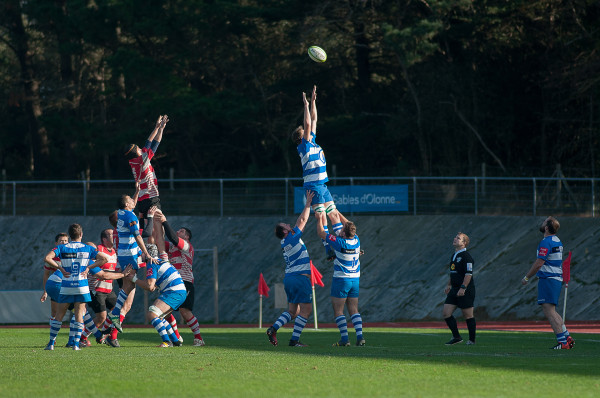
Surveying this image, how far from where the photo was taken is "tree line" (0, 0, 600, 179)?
35688 mm

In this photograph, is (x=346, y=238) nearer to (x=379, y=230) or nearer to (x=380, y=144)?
(x=379, y=230)

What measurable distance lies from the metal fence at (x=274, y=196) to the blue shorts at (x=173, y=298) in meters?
15.9

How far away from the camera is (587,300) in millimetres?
25422

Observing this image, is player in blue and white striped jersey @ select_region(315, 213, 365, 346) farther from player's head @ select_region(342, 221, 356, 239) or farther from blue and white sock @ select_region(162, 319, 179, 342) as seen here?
blue and white sock @ select_region(162, 319, 179, 342)

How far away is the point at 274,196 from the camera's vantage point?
104 ft

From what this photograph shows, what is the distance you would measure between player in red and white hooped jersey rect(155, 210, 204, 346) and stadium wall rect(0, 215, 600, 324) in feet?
38.6

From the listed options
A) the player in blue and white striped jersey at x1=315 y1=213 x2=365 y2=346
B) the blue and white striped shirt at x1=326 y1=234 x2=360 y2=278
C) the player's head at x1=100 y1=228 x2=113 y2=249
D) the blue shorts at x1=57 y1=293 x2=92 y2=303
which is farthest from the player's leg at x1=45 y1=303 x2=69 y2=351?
the blue and white striped shirt at x1=326 y1=234 x2=360 y2=278

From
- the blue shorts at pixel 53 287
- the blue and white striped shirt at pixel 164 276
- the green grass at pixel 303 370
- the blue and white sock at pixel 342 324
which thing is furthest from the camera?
the blue shorts at pixel 53 287

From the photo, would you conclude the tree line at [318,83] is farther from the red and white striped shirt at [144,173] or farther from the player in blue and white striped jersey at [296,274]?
the player in blue and white striped jersey at [296,274]

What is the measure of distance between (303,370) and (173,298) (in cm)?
403

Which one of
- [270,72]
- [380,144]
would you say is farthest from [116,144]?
[380,144]

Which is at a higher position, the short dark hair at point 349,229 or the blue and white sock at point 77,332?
the short dark hair at point 349,229

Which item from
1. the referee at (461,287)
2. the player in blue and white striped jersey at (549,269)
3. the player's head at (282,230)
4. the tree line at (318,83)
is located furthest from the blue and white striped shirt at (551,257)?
the tree line at (318,83)

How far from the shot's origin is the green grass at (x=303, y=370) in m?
8.84
